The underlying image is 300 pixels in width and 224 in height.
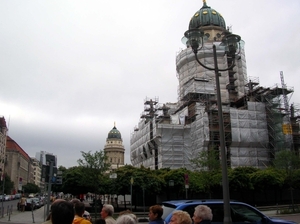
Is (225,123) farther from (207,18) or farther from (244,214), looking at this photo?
(244,214)

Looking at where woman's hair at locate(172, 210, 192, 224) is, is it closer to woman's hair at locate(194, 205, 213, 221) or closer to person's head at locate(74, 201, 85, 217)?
woman's hair at locate(194, 205, 213, 221)

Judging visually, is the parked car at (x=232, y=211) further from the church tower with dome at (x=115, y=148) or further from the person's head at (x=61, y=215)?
the church tower with dome at (x=115, y=148)

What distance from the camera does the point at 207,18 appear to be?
2566 inches

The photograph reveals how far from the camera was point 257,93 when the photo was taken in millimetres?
53062

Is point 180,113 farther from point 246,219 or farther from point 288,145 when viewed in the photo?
point 246,219

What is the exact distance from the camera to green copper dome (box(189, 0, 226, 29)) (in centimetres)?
6488

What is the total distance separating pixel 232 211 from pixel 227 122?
136ft

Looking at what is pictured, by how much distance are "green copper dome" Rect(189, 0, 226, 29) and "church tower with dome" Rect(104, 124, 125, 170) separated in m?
84.7

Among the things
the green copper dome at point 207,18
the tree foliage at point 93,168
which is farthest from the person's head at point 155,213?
the green copper dome at point 207,18

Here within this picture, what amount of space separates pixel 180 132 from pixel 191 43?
3985 centimetres

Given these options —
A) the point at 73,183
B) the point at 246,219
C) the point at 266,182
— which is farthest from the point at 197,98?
the point at 246,219

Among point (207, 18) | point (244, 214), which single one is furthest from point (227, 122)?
point (244, 214)

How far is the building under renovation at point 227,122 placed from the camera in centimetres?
4800

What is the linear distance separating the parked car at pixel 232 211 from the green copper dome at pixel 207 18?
192 feet
